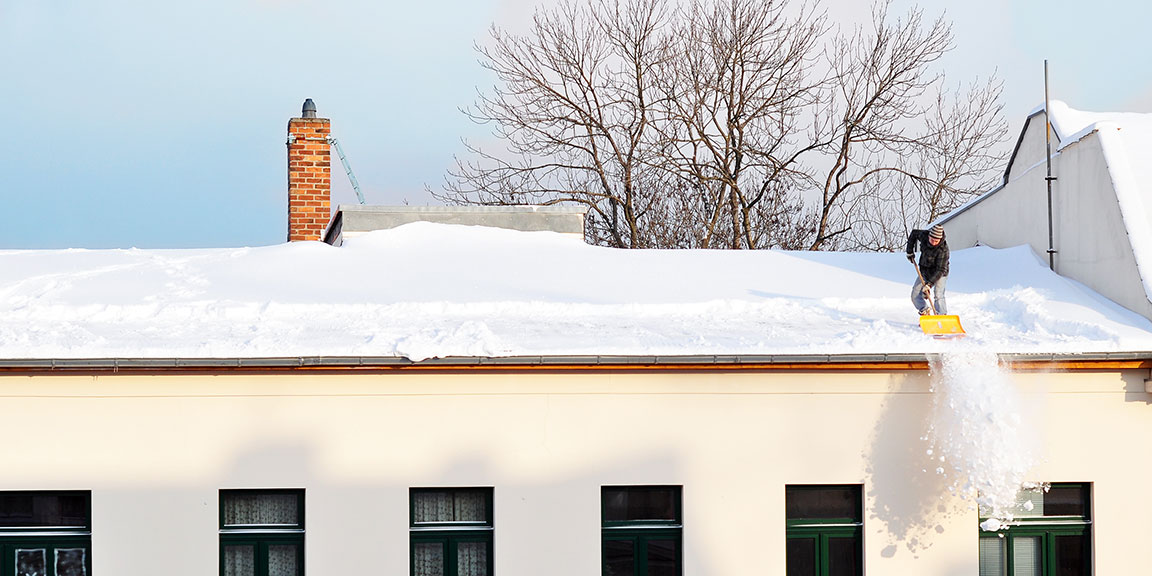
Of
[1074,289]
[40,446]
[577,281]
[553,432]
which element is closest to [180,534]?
[40,446]

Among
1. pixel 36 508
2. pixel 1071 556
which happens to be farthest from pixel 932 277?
pixel 36 508

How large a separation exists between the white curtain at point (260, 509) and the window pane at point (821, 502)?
4.69 metres

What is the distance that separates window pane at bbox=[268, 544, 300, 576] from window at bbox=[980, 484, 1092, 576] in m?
6.53

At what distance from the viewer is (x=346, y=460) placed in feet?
34.3

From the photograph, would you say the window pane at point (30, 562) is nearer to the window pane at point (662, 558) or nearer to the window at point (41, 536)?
the window at point (41, 536)

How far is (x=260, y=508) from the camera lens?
10.6 m

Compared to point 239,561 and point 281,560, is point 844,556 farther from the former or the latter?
point 239,561

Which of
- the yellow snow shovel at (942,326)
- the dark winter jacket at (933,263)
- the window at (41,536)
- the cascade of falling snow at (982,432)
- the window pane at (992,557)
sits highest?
the dark winter jacket at (933,263)

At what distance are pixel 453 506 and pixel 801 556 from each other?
3355 millimetres

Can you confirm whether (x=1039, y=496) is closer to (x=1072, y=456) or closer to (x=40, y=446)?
(x=1072, y=456)

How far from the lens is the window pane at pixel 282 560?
10.6 metres

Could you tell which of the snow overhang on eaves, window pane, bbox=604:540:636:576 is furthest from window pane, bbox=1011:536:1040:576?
window pane, bbox=604:540:636:576

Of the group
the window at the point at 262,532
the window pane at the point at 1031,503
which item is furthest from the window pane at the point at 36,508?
the window pane at the point at 1031,503

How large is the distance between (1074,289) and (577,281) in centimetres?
548
